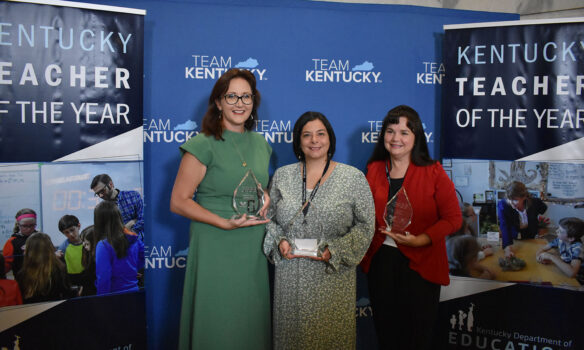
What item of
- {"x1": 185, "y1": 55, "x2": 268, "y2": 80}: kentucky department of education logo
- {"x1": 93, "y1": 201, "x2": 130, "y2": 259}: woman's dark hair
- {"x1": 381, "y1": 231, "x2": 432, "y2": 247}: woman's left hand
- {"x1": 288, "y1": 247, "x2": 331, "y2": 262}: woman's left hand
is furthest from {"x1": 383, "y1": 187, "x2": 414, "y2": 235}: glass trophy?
{"x1": 93, "y1": 201, "x2": 130, "y2": 259}: woman's dark hair

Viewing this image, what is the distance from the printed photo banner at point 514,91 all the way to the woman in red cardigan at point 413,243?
0.73m

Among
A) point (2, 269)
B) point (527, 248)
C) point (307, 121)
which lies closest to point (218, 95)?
point (307, 121)

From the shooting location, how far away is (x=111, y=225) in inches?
89.7

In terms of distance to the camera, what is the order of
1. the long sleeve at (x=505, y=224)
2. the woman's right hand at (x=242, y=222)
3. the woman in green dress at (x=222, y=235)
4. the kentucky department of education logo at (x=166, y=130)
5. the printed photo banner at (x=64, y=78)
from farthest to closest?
the kentucky department of education logo at (x=166, y=130) < the long sleeve at (x=505, y=224) < the printed photo banner at (x=64, y=78) < the woman in green dress at (x=222, y=235) < the woman's right hand at (x=242, y=222)

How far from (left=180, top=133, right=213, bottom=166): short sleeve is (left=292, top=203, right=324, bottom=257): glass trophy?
535mm

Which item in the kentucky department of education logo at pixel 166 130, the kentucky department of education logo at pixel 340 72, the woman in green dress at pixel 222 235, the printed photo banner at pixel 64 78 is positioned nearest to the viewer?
the woman in green dress at pixel 222 235

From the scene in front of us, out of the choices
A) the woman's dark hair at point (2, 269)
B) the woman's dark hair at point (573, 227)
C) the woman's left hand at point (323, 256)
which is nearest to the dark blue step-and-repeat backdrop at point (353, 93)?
the woman's dark hair at point (573, 227)

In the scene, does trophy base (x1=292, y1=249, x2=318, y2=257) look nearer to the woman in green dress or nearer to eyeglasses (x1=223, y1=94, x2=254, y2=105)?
the woman in green dress

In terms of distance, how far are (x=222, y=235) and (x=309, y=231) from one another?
439 millimetres

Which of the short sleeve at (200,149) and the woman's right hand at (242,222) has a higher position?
the short sleeve at (200,149)

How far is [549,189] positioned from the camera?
7.91 feet

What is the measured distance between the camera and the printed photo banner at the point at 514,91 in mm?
2383

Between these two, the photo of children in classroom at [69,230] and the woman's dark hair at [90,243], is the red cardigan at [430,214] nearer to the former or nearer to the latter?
the photo of children in classroom at [69,230]

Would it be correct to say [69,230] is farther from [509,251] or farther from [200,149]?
[509,251]
